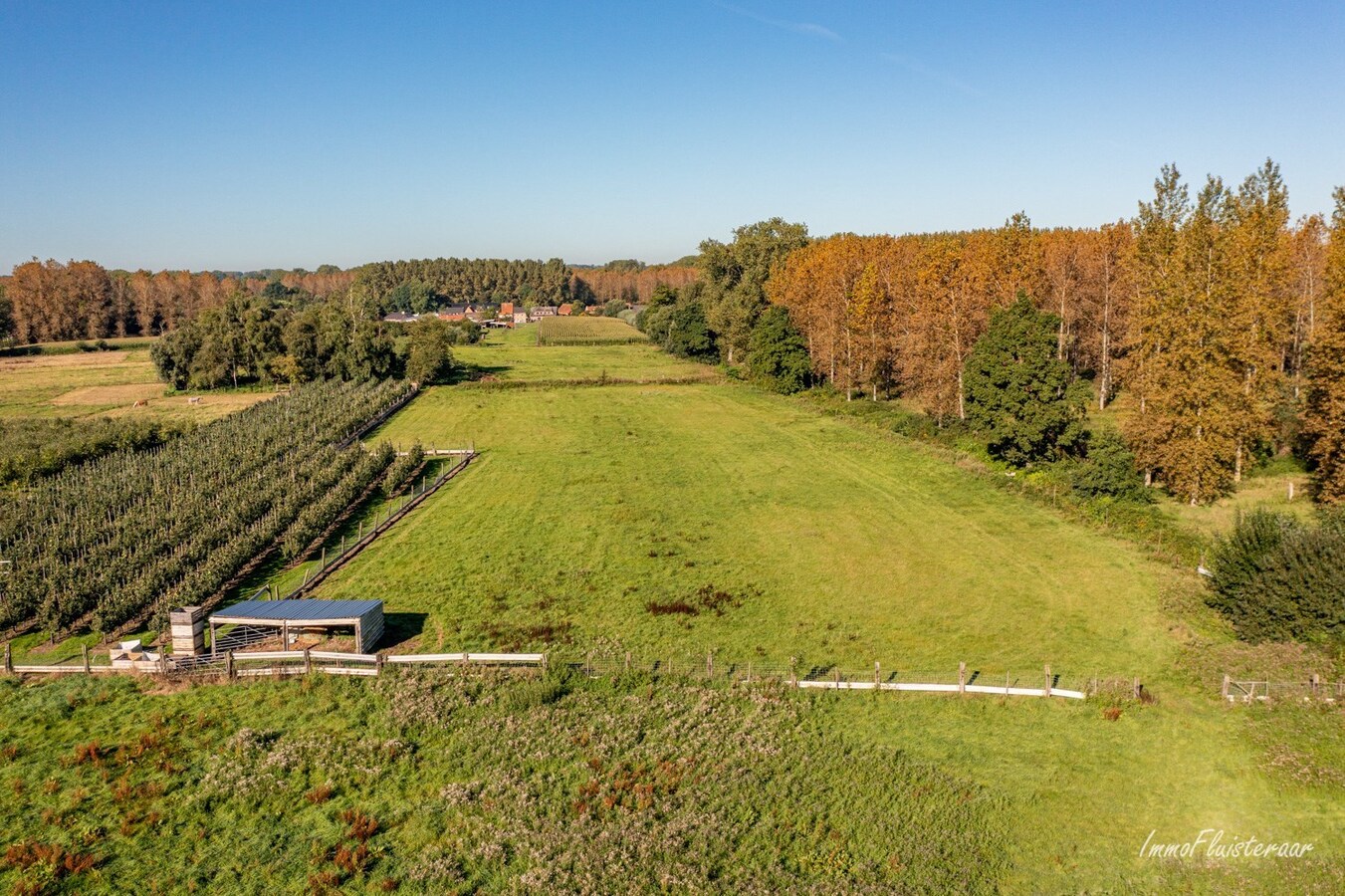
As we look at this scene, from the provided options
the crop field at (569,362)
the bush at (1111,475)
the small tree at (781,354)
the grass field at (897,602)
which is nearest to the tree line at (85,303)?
the crop field at (569,362)

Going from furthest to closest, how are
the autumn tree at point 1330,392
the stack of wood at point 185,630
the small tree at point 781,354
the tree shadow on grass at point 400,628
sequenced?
the small tree at point 781,354
the autumn tree at point 1330,392
the tree shadow on grass at point 400,628
the stack of wood at point 185,630

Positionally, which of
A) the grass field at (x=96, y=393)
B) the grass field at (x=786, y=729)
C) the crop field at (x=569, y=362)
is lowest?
the grass field at (x=786, y=729)

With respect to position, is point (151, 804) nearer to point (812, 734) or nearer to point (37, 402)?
point (812, 734)

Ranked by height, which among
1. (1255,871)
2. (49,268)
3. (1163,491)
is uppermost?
(49,268)

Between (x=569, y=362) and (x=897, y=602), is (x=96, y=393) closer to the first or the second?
(x=569, y=362)

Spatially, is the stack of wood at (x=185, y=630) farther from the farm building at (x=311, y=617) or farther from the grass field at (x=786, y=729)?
the grass field at (x=786, y=729)

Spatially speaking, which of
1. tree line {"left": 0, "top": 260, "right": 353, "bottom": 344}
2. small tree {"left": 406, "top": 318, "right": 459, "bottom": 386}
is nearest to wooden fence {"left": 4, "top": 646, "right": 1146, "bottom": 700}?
small tree {"left": 406, "top": 318, "right": 459, "bottom": 386}

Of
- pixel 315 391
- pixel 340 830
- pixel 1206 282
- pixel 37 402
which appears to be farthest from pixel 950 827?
pixel 37 402
